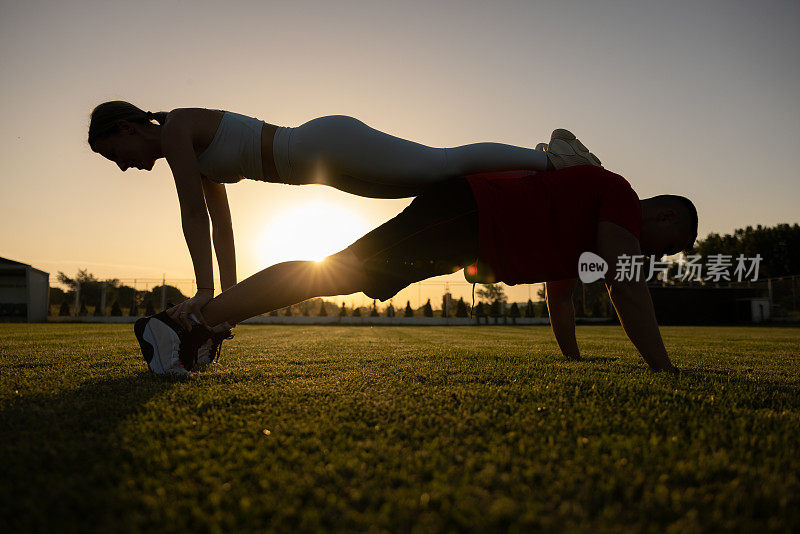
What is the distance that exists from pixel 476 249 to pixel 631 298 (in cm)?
84

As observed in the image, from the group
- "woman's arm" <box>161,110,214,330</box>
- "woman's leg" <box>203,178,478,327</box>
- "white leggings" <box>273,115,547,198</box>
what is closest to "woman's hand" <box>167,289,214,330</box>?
"woman's arm" <box>161,110,214,330</box>

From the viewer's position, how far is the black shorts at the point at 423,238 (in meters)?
2.26

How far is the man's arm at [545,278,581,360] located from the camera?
3.40 metres

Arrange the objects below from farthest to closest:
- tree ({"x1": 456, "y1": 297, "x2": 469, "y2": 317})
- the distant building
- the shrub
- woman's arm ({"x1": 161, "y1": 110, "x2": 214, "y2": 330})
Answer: tree ({"x1": 456, "y1": 297, "x2": 469, "y2": 317}) → the shrub → the distant building → woman's arm ({"x1": 161, "y1": 110, "x2": 214, "y2": 330})

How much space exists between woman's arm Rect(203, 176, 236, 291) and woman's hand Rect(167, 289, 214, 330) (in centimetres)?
67

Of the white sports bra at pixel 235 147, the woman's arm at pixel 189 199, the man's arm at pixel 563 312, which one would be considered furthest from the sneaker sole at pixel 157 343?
the man's arm at pixel 563 312

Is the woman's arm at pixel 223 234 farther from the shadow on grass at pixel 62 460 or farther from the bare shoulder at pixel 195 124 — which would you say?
the shadow on grass at pixel 62 460

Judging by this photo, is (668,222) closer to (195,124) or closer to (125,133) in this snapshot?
(195,124)

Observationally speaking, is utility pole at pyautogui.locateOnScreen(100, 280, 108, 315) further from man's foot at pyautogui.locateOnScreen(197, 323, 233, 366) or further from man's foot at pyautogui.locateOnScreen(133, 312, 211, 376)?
man's foot at pyautogui.locateOnScreen(133, 312, 211, 376)

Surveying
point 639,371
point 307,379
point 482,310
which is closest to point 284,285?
point 307,379

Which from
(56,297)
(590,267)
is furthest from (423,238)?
(56,297)

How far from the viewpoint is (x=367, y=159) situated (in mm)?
2250

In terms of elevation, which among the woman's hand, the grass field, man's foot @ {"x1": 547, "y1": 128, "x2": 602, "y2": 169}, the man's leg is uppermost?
man's foot @ {"x1": 547, "y1": 128, "x2": 602, "y2": 169}

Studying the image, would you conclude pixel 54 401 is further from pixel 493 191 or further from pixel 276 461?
pixel 493 191
